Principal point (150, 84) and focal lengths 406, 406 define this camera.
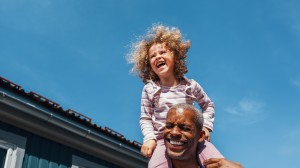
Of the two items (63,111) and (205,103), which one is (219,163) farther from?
(63,111)

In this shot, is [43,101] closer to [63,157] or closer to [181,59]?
[63,157]

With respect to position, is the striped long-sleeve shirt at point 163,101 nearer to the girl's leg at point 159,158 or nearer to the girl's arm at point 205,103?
the girl's arm at point 205,103

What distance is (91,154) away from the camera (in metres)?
7.75

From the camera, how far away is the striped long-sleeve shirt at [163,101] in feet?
10.4

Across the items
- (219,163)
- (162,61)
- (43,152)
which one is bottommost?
(219,163)

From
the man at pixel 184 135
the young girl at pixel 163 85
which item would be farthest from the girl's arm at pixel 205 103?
the man at pixel 184 135

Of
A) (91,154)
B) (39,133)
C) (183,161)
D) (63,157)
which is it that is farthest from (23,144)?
(183,161)

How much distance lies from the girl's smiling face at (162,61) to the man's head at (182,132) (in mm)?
670

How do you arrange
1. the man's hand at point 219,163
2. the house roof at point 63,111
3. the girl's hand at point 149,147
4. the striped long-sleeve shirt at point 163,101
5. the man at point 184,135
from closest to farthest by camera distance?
the man's hand at point 219,163 < the man at point 184,135 < the girl's hand at point 149,147 < the striped long-sleeve shirt at point 163,101 < the house roof at point 63,111

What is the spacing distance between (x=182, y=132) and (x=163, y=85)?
86 cm

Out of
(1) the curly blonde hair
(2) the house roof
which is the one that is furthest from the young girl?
(2) the house roof

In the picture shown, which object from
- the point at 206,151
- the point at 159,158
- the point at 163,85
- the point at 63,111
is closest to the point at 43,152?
the point at 63,111

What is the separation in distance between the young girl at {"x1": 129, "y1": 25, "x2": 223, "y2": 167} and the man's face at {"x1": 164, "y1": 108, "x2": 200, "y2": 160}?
469 millimetres

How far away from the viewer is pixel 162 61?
10.7ft
